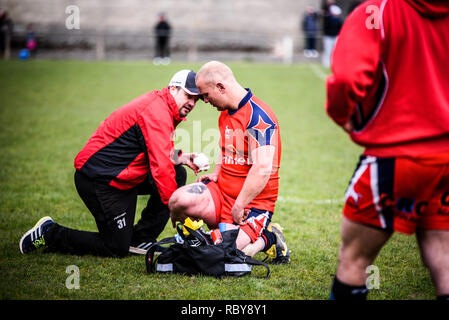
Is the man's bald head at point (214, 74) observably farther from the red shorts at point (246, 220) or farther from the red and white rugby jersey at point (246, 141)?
the red shorts at point (246, 220)

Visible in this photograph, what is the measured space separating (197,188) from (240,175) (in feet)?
1.35

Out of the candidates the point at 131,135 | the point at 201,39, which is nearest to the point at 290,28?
the point at 201,39

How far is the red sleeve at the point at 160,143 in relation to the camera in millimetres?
4250

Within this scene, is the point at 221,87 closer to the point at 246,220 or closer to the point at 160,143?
the point at 160,143

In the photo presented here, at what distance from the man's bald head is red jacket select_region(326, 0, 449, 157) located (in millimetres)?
1763

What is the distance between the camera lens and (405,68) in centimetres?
264

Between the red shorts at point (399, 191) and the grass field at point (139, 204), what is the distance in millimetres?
1384

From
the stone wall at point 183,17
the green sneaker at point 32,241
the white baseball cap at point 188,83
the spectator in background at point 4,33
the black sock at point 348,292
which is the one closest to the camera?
the black sock at point 348,292

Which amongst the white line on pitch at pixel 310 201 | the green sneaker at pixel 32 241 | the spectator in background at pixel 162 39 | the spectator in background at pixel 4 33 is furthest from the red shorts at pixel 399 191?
the spectator in background at pixel 4 33

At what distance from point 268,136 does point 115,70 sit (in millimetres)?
18985

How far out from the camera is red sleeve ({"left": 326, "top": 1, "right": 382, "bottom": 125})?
2.55m
